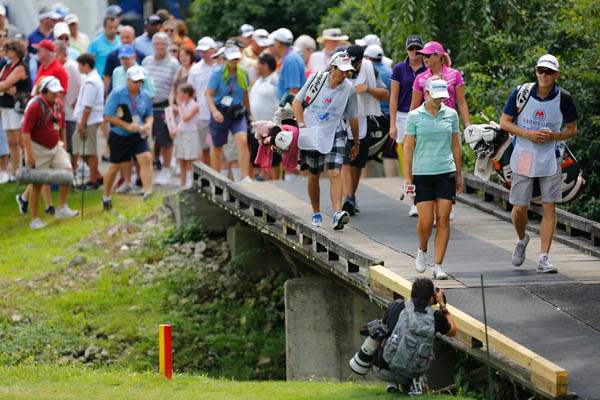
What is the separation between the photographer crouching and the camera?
11797 millimetres

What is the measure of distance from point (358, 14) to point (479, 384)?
14.4 meters

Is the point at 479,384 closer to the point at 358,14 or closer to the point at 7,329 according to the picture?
the point at 7,329

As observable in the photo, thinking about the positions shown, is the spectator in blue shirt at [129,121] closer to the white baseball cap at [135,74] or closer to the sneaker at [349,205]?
the white baseball cap at [135,74]

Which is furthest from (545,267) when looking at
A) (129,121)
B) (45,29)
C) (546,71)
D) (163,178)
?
(45,29)

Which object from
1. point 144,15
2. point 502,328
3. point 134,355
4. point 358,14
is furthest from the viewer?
point 144,15

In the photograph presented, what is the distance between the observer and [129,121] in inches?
846

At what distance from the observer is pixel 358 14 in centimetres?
2630

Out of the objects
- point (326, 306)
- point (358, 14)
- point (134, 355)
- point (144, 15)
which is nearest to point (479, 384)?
point (326, 306)

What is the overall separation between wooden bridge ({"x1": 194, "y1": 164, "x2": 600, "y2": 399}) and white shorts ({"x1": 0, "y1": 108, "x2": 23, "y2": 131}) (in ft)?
14.3

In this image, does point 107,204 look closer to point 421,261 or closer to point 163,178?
point 163,178

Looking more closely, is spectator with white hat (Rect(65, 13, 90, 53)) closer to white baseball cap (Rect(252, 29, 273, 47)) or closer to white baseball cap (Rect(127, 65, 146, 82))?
white baseball cap (Rect(252, 29, 273, 47))

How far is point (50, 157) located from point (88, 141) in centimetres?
132

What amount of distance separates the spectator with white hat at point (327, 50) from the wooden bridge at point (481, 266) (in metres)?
2.49

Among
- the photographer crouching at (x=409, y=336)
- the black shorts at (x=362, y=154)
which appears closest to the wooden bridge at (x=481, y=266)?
the photographer crouching at (x=409, y=336)
